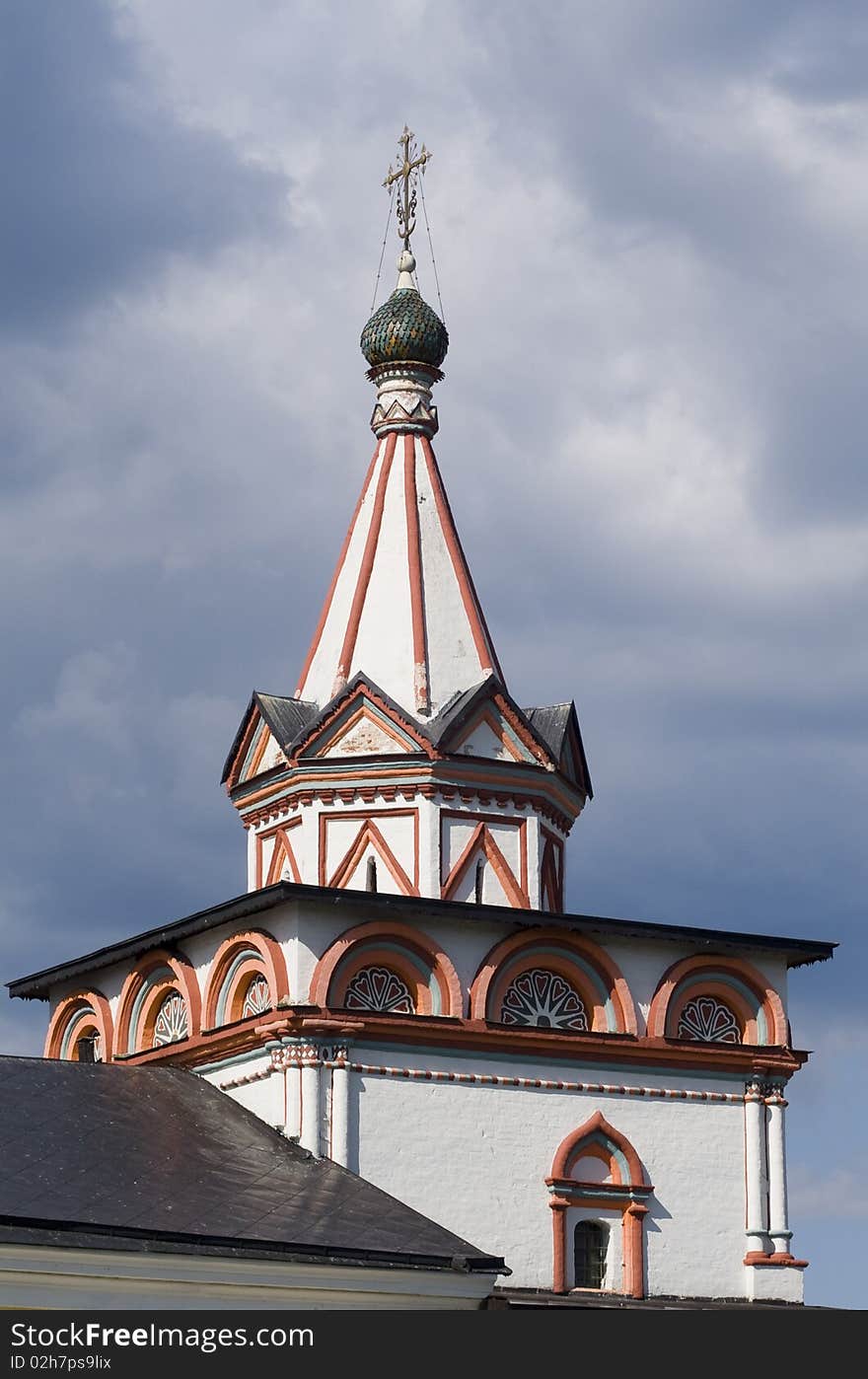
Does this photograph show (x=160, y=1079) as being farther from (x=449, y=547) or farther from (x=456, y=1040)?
(x=449, y=547)

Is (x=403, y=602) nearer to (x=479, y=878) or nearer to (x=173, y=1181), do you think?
(x=479, y=878)

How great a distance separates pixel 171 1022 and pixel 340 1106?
3.30 meters

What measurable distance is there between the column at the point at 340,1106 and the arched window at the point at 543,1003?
1.87m

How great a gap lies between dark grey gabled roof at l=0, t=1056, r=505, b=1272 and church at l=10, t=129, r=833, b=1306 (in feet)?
0.62

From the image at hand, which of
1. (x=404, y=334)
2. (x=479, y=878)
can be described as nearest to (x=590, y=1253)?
(x=479, y=878)

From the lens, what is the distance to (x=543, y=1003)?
2392 cm

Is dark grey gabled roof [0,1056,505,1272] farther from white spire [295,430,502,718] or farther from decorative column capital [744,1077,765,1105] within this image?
white spire [295,430,502,718]

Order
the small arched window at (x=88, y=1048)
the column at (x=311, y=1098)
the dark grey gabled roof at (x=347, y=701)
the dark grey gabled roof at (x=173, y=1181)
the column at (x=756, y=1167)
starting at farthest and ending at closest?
the small arched window at (x=88, y=1048)
the dark grey gabled roof at (x=347, y=701)
the column at (x=756, y=1167)
the column at (x=311, y=1098)
the dark grey gabled roof at (x=173, y=1181)

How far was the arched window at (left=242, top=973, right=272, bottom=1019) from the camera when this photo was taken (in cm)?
2325

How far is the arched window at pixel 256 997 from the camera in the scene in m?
23.2

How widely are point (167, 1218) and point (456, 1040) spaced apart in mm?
4667

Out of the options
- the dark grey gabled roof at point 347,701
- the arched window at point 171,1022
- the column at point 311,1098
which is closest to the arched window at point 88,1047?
the arched window at point 171,1022

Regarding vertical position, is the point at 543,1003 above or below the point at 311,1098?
above

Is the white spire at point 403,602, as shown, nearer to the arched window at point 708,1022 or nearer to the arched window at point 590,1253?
the arched window at point 708,1022
